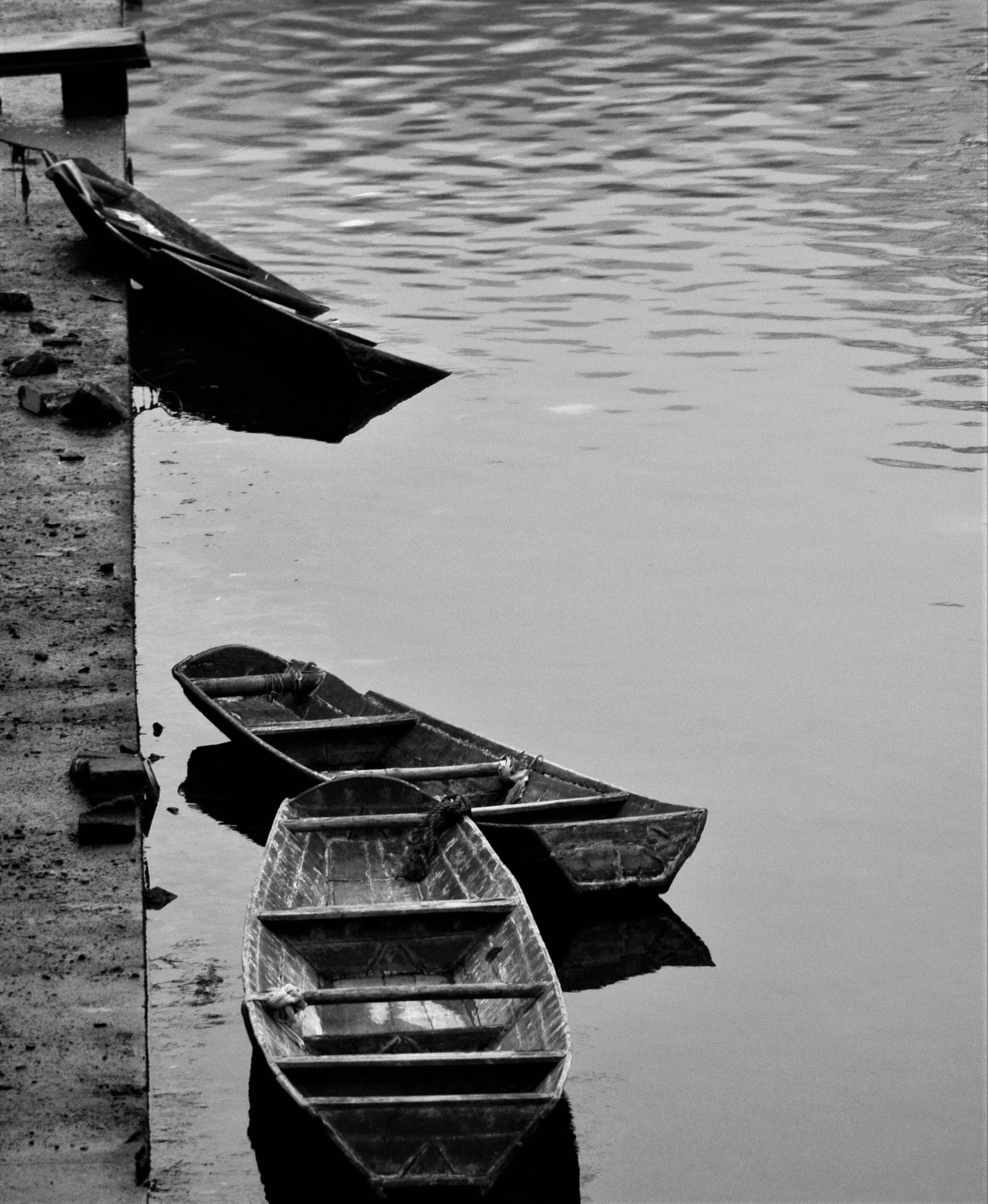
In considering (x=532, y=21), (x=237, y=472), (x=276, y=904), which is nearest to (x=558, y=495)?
(x=237, y=472)

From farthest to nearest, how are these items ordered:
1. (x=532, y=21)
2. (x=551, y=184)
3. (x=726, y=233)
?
1. (x=532, y=21)
2. (x=551, y=184)
3. (x=726, y=233)

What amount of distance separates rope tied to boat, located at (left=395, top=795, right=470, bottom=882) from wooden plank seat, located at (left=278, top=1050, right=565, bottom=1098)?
1912 mm

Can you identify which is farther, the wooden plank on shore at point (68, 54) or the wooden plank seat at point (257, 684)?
the wooden plank on shore at point (68, 54)

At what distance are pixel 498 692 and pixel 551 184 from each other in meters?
12.7

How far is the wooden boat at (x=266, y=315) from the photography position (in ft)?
57.4

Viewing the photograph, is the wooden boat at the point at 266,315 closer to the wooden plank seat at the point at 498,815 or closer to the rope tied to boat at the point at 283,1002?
the wooden plank seat at the point at 498,815

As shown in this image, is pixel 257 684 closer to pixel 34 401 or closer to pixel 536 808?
pixel 536 808

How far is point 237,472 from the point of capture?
15812mm

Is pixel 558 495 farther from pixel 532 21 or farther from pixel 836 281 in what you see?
pixel 532 21

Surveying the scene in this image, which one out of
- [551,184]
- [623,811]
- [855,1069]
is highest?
[551,184]

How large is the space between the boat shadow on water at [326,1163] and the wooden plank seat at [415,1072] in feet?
0.61

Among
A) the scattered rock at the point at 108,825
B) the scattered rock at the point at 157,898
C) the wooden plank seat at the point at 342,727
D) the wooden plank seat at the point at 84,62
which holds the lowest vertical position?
the scattered rock at the point at 157,898

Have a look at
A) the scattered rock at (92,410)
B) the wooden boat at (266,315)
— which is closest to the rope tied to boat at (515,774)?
the scattered rock at (92,410)

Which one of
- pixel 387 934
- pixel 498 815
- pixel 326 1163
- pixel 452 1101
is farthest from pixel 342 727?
pixel 452 1101
